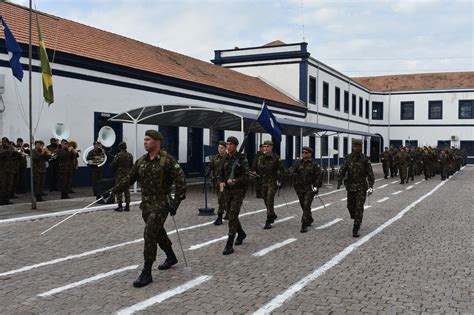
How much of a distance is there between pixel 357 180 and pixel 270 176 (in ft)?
6.07

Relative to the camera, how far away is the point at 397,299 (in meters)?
5.43

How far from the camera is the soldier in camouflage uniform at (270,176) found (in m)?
10.1

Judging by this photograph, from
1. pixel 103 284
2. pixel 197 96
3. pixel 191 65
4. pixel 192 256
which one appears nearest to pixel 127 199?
pixel 192 256

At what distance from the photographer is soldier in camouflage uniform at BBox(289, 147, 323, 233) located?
31.8 ft

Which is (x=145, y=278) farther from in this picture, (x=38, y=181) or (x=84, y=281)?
(x=38, y=181)

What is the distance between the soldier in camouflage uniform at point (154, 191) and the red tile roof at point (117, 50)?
428 inches

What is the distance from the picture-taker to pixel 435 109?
165ft

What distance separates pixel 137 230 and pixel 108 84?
1020cm

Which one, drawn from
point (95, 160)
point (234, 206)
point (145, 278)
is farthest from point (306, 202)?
point (95, 160)

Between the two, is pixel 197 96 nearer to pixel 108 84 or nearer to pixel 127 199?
pixel 108 84

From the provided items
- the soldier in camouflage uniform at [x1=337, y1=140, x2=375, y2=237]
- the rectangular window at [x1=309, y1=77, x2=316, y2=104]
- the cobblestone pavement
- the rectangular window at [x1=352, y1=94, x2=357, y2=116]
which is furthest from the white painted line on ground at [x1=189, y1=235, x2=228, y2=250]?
the rectangular window at [x1=352, y1=94, x2=357, y2=116]

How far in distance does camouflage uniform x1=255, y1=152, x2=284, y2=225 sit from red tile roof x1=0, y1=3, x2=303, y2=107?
9627 millimetres

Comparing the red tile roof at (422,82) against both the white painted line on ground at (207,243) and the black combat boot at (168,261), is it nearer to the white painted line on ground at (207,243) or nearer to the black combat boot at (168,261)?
the white painted line on ground at (207,243)

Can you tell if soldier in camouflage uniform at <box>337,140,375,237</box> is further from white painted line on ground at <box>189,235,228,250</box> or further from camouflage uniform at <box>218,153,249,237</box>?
white painted line on ground at <box>189,235,228,250</box>
